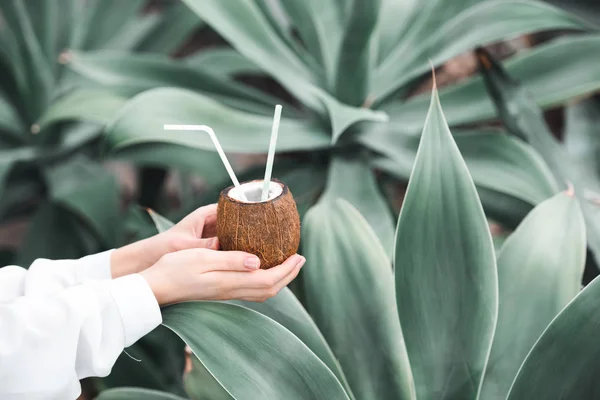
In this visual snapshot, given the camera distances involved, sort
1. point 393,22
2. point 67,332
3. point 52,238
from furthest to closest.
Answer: point 52,238, point 393,22, point 67,332

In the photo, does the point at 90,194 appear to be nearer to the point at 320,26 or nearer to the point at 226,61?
the point at 226,61

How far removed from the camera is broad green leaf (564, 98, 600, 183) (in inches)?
38.5

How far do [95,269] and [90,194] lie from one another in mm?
464

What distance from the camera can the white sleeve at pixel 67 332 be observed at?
0.46m

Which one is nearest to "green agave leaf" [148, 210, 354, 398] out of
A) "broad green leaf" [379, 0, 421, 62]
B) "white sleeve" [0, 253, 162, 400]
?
"white sleeve" [0, 253, 162, 400]

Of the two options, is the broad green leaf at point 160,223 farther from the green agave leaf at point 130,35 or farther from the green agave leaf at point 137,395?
the green agave leaf at point 130,35

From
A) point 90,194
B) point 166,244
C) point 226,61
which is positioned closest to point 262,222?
point 166,244

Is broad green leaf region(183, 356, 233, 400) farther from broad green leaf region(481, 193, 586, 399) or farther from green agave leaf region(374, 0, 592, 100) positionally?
green agave leaf region(374, 0, 592, 100)

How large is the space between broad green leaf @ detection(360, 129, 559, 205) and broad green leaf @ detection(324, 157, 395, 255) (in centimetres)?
4

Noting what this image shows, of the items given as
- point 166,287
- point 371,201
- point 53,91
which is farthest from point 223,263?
point 53,91

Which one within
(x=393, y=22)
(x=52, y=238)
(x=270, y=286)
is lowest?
(x=52, y=238)

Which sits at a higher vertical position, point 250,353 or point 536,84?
point 536,84

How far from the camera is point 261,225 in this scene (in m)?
0.49

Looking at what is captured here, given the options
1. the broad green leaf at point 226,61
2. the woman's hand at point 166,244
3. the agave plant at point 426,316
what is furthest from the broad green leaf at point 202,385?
the broad green leaf at point 226,61
